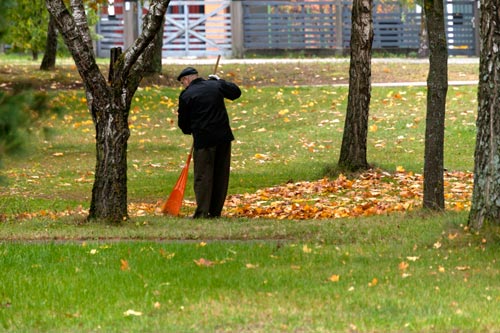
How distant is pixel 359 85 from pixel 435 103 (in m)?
4.70

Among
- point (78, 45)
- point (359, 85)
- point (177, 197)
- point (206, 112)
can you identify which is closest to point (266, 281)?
point (78, 45)

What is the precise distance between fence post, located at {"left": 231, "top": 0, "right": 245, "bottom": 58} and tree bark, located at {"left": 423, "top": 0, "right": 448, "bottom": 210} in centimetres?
2723

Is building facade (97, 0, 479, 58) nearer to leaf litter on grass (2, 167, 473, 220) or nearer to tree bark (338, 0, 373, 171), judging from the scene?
tree bark (338, 0, 373, 171)

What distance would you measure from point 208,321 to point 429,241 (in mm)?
3235

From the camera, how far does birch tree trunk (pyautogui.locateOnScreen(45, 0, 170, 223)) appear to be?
11.8 metres

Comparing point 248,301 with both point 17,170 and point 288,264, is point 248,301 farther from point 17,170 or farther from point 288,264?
point 17,170

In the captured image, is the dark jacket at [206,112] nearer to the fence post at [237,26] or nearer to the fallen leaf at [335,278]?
the fallen leaf at [335,278]

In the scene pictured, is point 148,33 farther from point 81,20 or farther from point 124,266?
point 124,266

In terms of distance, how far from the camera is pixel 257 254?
9.30 meters

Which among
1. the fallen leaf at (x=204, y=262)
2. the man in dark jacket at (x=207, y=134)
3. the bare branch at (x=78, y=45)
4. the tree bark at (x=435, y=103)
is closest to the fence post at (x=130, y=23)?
the man in dark jacket at (x=207, y=134)

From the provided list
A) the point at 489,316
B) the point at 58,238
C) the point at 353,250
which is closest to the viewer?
the point at 489,316

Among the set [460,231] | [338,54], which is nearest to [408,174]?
[460,231]

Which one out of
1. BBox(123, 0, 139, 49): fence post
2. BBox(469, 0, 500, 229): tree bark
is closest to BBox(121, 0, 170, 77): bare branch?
BBox(469, 0, 500, 229): tree bark

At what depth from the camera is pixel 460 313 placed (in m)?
7.08
